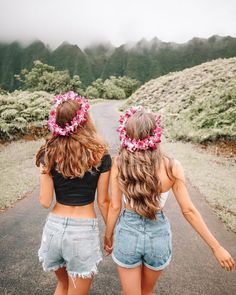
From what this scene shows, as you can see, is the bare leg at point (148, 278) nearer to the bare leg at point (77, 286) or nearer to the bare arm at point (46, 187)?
the bare leg at point (77, 286)

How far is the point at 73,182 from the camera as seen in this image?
2654 millimetres

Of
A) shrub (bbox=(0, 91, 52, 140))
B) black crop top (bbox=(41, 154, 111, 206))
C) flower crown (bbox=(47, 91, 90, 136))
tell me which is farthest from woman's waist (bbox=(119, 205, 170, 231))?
shrub (bbox=(0, 91, 52, 140))

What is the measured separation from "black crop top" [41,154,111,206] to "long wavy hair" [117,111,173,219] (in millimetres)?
213

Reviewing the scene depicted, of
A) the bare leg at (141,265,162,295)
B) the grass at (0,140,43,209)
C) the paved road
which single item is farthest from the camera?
the grass at (0,140,43,209)

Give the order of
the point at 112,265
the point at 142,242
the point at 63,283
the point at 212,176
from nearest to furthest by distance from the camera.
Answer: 1. the point at 142,242
2. the point at 63,283
3. the point at 112,265
4. the point at 212,176

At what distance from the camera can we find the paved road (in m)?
4.10

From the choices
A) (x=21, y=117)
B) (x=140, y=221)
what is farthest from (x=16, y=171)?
(x=140, y=221)

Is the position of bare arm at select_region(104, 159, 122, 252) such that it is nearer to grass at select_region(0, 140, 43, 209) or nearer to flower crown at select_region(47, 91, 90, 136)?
flower crown at select_region(47, 91, 90, 136)

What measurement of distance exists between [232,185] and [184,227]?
331 centimetres

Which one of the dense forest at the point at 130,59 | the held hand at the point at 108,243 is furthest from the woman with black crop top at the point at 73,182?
the dense forest at the point at 130,59

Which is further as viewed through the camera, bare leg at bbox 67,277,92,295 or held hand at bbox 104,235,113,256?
held hand at bbox 104,235,113,256

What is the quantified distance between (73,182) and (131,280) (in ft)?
3.12

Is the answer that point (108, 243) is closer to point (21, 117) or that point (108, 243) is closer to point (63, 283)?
point (63, 283)

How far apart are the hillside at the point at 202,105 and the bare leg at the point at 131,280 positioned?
11719mm
